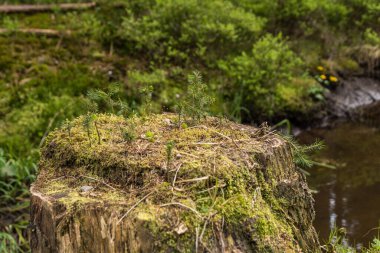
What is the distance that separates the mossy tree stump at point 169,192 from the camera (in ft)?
7.36

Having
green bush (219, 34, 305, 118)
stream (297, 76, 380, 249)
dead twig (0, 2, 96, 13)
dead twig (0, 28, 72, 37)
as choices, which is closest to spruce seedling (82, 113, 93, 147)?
stream (297, 76, 380, 249)

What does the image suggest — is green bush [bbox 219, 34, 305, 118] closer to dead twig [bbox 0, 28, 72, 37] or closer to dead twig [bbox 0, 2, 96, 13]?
dead twig [bbox 0, 28, 72, 37]

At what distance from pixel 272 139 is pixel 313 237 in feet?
2.25

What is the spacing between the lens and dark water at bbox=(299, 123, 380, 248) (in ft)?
18.2

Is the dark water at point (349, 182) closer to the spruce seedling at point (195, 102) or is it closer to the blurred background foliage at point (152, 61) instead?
the blurred background foliage at point (152, 61)

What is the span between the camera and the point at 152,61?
777 centimetres

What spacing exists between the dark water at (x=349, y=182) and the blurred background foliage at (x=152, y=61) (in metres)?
0.84

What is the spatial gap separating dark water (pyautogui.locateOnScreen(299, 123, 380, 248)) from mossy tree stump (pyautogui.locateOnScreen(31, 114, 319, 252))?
7.67ft

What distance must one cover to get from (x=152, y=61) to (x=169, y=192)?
5.61 m

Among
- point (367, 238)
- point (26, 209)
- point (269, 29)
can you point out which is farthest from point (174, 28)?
point (367, 238)

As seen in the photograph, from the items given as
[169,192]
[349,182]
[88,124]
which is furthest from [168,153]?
[349,182]

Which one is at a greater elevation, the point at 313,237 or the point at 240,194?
the point at 240,194

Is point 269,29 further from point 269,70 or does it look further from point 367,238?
point 367,238

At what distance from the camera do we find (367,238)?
522 centimetres
